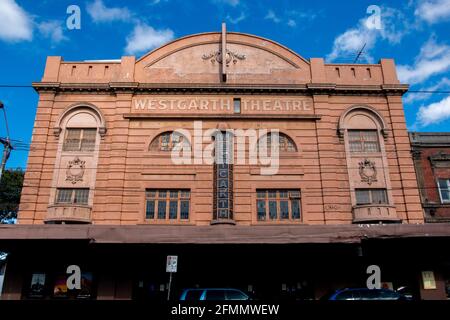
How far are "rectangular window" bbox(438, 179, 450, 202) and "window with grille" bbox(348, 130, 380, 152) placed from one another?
19.3 feet

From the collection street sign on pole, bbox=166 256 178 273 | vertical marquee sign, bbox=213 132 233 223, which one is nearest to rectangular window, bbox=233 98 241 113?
vertical marquee sign, bbox=213 132 233 223

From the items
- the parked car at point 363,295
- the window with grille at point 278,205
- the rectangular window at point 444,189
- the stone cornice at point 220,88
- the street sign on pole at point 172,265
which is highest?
the stone cornice at point 220,88

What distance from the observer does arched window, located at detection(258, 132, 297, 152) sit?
22219mm

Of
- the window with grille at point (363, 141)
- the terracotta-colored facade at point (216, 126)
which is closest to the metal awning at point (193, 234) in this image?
the terracotta-colored facade at point (216, 126)

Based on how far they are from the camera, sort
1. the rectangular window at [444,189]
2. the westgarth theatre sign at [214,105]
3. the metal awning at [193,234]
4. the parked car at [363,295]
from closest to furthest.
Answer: the parked car at [363,295]
the metal awning at [193,234]
the westgarth theatre sign at [214,105]
the rectangular window at [444,189]

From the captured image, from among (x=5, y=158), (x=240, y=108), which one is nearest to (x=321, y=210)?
(x=240, y=108)

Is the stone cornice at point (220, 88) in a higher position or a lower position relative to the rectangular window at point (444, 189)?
higher

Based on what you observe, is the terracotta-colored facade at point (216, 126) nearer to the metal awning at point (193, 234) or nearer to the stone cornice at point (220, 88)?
the stone cornice at point (220, 88)

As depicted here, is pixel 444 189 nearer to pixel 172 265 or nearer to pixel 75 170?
pixel 172 265

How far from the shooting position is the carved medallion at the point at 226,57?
23.8m

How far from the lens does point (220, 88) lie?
→ 22.9 m

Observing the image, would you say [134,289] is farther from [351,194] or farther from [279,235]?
[351,194]

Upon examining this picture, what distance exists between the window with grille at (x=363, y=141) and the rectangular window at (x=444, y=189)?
19.3 ft

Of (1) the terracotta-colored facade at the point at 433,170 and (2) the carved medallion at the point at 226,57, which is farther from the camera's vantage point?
(2) the carved medallion at the point at 226,57
